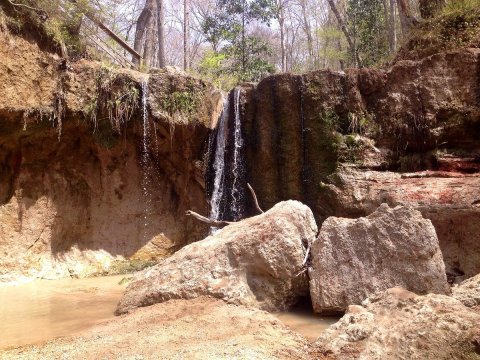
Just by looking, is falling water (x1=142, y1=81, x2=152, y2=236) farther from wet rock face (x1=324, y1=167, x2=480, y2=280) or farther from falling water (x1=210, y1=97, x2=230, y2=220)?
wet rock face (x1=324, y1=167, x2=480, y2=280)

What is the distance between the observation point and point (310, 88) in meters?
8.41

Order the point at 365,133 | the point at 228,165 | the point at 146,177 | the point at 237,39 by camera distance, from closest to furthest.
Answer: the point at 365,133, the point at 228,165, the point at 146,177, the point at 237,39

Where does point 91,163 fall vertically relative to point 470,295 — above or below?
above

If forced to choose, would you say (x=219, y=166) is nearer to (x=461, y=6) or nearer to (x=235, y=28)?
(x=461, y=6)

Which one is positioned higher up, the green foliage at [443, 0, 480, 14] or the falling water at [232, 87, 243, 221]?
the green foliage at [443, 0, 480, 14]

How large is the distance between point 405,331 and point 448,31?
8.28 metres

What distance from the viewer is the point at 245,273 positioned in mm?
4219

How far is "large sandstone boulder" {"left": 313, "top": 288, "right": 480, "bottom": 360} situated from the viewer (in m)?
2.43

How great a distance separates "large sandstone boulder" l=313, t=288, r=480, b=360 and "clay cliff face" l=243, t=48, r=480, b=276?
4130 mm

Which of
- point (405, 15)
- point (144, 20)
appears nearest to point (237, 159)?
point (405, 15)

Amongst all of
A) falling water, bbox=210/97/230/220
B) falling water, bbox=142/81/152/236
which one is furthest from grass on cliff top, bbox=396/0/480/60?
falling water, bbox=142/81/152/236

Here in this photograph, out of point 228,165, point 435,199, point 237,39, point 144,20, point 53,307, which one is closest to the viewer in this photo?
point 53,307

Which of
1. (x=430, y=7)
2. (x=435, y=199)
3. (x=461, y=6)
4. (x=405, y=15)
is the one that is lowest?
(x=435, y=199)

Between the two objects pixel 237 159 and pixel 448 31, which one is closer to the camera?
pixel 448 31
